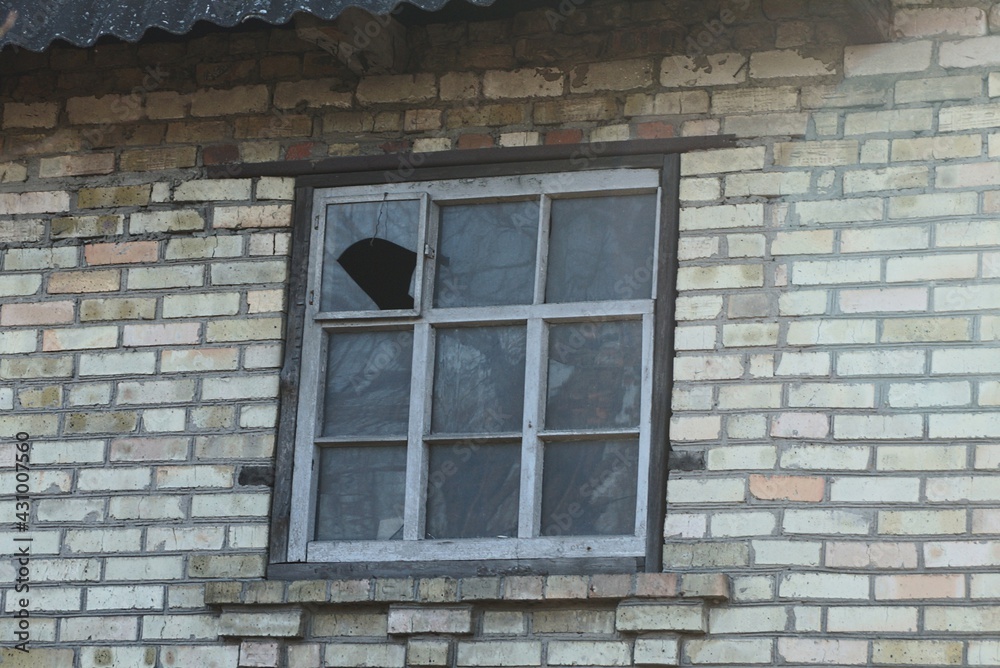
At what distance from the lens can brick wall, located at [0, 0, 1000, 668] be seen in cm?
542

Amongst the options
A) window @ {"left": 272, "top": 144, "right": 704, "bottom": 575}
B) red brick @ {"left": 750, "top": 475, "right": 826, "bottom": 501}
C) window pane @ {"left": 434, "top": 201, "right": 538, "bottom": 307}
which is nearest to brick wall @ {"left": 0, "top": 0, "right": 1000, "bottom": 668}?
red brick @ {"left": 750, "top": 475, "right": 826, "bottom": 501}

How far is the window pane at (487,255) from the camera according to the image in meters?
6.02

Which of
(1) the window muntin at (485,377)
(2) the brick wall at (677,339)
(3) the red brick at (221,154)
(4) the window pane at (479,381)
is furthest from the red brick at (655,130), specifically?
(3) the red brick at (221,154)

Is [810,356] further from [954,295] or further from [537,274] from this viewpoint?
[537,274]

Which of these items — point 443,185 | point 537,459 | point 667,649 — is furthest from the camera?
point 443,185

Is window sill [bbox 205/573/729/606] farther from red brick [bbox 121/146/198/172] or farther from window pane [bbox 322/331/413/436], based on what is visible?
red brick [bbox 121/146/198/172]

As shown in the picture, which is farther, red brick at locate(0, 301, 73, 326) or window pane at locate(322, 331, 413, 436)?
red brick at locate(0, 301, 73, 326)

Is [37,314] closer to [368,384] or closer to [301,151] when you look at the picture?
[301,151]

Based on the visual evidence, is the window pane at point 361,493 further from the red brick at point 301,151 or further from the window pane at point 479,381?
the red brick at point 301,151

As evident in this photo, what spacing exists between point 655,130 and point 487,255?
68 cm

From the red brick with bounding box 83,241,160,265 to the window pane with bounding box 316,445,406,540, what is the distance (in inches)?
36.9

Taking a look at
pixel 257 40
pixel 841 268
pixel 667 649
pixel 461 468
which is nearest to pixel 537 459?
pixel 461 468

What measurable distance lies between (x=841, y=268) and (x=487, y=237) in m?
1.17

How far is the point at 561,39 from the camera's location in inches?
242
